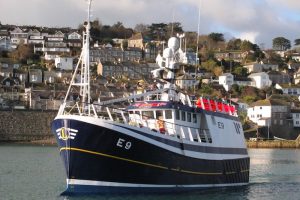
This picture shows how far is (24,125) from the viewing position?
10231 centimetres

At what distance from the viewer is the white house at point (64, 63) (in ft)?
485

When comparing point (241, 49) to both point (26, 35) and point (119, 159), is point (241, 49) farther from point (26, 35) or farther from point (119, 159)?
point (119, 159)

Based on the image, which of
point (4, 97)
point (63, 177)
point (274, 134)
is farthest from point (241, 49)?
point (63, 177)

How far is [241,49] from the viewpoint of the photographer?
19988cm

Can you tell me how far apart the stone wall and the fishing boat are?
217 ft

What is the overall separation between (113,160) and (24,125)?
73.0 m

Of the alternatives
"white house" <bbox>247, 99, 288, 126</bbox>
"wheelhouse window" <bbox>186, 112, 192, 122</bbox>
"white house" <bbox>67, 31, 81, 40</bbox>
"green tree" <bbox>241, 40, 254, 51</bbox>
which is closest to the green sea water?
"wheelhouse window" <bbox>186, 112, 192, 122</bbox>

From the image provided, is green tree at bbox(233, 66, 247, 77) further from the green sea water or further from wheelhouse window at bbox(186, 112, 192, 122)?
wheelhouse window at bbox(186, 112, 192, 122)

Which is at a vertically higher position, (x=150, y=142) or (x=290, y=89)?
(x=150, y=142)

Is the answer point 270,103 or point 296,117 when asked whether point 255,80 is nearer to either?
point 296,117

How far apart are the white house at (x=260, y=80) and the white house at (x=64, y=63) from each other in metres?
43.5

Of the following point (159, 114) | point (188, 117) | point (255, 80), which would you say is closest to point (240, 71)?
point (255, 80)

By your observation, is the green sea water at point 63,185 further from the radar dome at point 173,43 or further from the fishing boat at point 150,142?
the radar dome at point 173,43

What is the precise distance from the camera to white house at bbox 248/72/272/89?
15700cm
